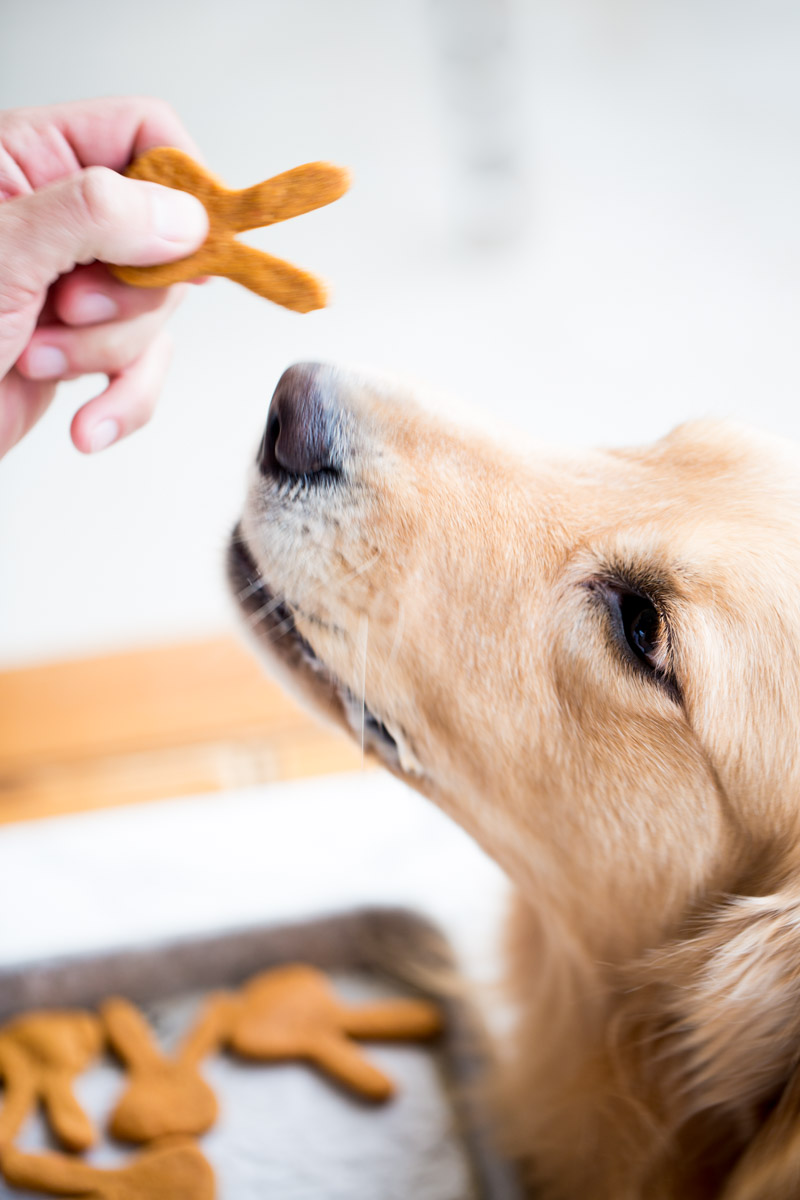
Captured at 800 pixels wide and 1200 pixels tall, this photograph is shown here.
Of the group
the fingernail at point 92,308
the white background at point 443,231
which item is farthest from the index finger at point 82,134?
the white background at point 443,231

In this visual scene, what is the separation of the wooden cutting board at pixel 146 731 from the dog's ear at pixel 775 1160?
1063mm

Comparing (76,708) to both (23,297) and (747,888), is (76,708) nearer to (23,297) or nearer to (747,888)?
(23,297)

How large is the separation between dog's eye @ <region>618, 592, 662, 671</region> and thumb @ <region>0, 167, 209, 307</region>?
0.49m

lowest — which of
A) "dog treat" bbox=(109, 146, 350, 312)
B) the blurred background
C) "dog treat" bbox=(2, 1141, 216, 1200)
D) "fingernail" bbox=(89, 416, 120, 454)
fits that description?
"dog treat" bbox=(2, 1141, 216, 1200)

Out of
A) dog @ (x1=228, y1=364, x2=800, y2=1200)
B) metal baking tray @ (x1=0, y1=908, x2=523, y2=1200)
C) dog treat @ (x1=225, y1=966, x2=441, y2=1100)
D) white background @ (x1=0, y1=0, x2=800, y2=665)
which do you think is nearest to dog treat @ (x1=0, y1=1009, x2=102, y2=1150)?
metal baking tray @ (x1=0, y1=908, x2=523, y2=1200)

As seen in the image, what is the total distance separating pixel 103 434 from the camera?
940 mm

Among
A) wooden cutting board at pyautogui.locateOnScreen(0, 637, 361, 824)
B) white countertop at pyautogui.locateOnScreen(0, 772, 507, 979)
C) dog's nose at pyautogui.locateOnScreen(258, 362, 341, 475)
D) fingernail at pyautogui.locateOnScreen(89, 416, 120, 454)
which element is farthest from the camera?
wooden cutting board at pyautogui.locateOnScreen(0, 637, 361, 824)

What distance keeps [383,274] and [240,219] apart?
1570mm

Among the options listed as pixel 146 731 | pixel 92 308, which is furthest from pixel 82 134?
pixel 146 731

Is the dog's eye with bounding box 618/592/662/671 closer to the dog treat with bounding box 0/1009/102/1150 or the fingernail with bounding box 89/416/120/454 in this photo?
the fingernail with bounding box 89/416/120/454

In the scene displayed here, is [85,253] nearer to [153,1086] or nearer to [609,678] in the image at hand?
[609,678]

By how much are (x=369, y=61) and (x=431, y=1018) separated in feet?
6.75

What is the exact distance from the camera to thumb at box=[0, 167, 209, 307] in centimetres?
72

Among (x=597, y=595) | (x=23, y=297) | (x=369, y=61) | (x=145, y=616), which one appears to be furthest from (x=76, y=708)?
(x=369, y=61)
